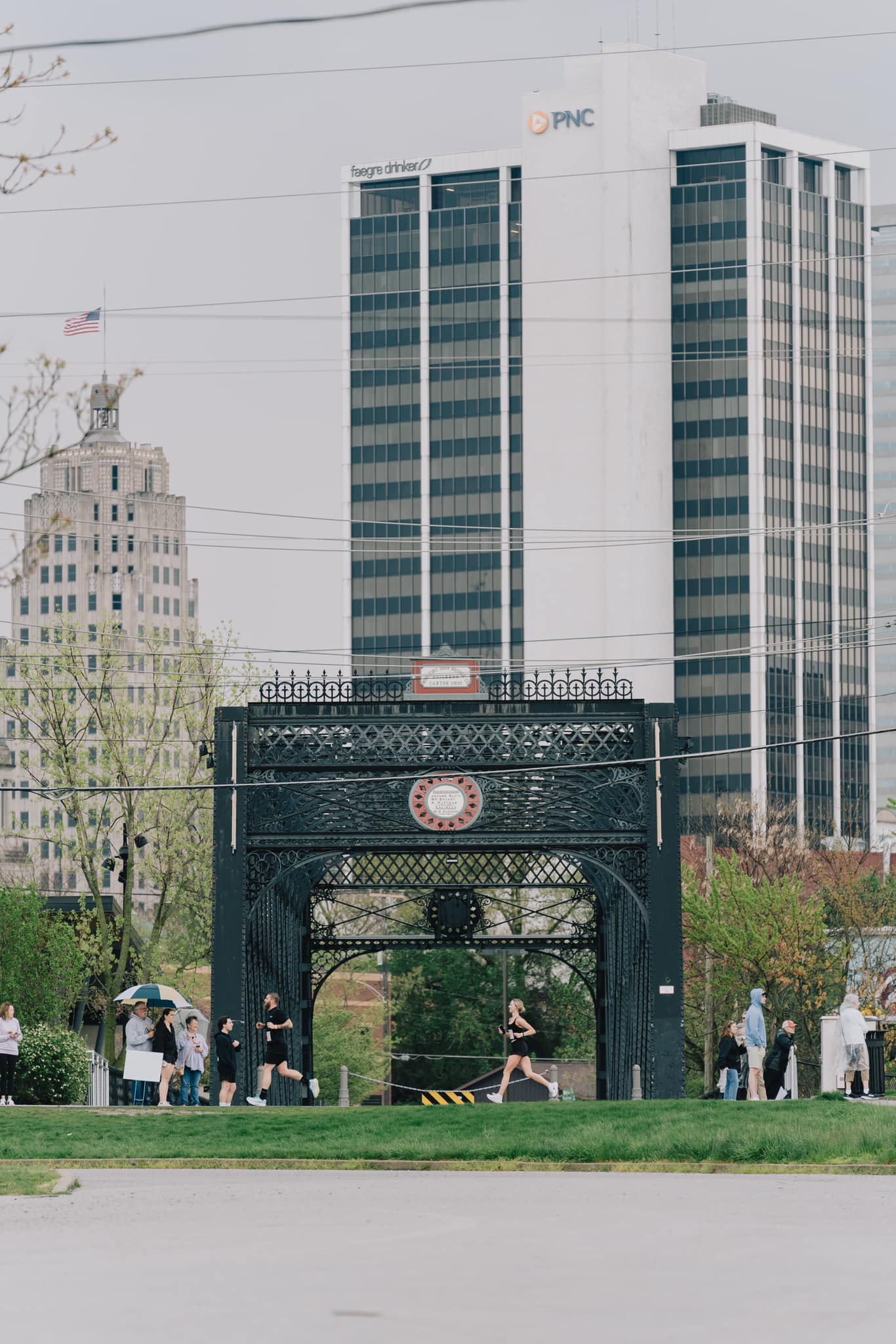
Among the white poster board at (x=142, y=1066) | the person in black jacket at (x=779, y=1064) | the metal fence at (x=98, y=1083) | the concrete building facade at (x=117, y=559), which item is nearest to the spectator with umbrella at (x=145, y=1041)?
the white poster board at (x=142, y=1066)

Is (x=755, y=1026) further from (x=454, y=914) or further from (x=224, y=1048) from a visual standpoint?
(x=224, y=1048)

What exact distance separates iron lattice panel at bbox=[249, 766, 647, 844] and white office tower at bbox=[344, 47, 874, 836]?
4344 inches

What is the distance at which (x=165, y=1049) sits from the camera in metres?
29.5

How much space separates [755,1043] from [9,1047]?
31.2 ft

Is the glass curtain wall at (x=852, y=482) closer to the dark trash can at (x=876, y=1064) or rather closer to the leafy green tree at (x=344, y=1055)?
the leafy green tree at (x=344, y=1055)

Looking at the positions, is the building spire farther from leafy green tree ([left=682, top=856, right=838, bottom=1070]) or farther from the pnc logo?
the pnc logo

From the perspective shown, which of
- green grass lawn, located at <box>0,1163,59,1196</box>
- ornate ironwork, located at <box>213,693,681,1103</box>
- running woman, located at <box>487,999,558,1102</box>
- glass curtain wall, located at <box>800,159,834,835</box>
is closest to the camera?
green grass lawn, located at <box>0,1163,59,1196</box>

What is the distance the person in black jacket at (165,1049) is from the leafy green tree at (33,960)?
11.2m

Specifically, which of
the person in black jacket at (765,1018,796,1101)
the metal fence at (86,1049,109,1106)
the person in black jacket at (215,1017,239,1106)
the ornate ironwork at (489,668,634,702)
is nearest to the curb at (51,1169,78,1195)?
the person in black jacket at (215,1017,239,1106)

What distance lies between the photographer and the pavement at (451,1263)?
9227 millimetres

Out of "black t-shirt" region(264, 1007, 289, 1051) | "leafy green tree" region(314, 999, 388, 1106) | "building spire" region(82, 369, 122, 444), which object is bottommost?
"leafy green tree" region(314, 999, 388, 1106)

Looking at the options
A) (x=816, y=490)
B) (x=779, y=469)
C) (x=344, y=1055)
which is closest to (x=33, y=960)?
(x=344, y=1055)

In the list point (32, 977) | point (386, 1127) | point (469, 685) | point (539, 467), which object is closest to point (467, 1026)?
point (32, 977)

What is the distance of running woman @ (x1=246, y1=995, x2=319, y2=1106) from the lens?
2775 cm
